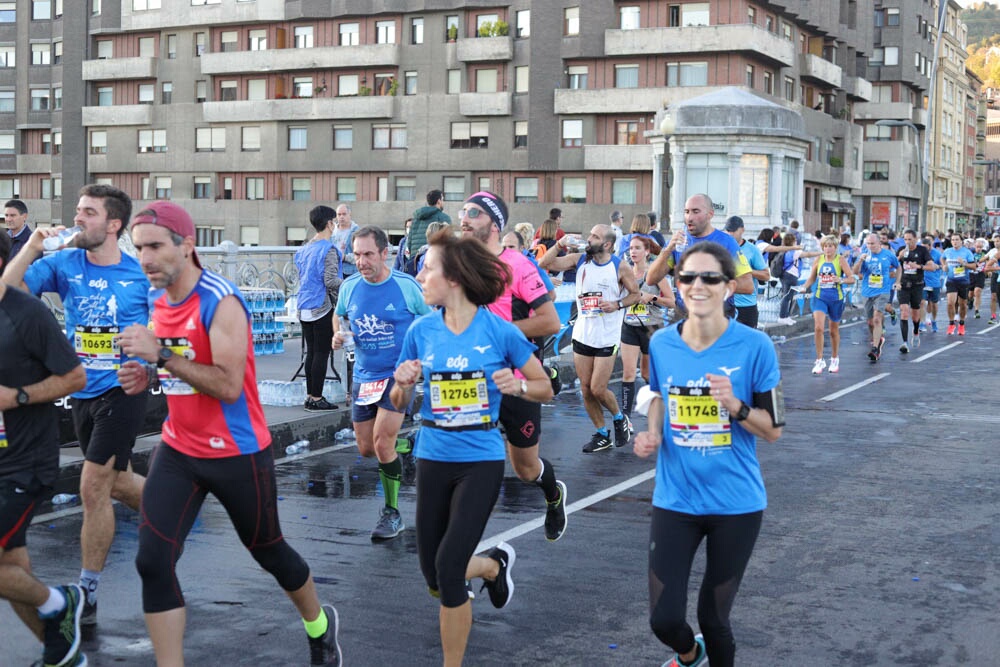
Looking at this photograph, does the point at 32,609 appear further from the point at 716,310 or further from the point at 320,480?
the point at 320,480

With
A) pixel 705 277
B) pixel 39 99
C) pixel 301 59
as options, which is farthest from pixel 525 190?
Answer: pixel 705 277

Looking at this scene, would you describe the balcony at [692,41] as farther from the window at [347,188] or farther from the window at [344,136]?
the window at [347,188]

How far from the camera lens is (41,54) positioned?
75375 millimetres

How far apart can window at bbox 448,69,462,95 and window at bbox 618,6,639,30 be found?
26.4ft

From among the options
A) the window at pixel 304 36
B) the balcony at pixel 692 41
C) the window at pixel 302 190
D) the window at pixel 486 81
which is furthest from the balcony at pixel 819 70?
the window at pixel 302 190

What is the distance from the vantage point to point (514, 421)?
301 inches

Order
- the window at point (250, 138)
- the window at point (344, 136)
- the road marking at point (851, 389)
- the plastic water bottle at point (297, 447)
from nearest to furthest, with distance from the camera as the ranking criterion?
the plastic water bottle at point (297, 447), the road marking at point (851, 389), the window at point (344, 136), the window at point (250, 138)

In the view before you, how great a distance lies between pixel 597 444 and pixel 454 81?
5219cm

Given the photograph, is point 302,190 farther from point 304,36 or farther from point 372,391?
point 372,391

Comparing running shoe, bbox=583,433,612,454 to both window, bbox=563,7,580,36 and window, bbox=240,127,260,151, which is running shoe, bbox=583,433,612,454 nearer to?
window, bbox=563,7,580,36

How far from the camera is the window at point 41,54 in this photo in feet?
246

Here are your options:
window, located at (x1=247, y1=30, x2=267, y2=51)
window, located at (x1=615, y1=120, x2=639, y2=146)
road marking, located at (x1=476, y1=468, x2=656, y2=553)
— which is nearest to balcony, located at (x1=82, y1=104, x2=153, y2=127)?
window, located at (x1=247, y1=30, x2=267, y2=51)

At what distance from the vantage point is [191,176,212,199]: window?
220ft

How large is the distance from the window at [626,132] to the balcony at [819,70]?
11.3m
